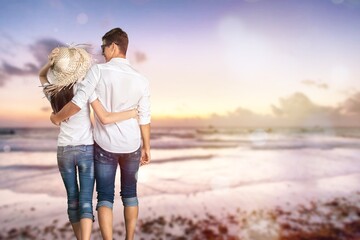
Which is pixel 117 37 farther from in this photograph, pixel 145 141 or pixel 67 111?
pixel 145 141

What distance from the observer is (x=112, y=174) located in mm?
3441

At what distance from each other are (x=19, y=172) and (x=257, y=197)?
7.90m

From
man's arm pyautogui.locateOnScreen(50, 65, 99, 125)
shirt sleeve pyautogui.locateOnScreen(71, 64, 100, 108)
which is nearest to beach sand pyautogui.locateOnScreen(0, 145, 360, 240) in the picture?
man's arm pyautogui.locateOnScreen(50, 65, 99, 125)

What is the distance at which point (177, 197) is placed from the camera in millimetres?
7441

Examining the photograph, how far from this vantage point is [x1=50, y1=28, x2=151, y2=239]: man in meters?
3.25

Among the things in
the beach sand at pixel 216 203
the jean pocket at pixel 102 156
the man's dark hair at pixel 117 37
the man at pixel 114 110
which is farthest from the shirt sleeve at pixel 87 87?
the beach sand at pixel 216 203

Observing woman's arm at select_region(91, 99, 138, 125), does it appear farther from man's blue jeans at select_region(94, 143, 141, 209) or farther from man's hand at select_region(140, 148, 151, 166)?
man's hand at select_region(140, 148, 151, 166)

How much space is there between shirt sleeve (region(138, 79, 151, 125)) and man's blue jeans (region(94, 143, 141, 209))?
0.31 meters

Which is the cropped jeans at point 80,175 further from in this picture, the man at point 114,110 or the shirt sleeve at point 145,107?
the shirt sleeve at point 145,107

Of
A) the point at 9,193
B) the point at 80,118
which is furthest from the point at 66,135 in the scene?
the point at 9,193

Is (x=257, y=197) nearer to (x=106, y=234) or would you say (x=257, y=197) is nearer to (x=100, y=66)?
(x=106, y=234)

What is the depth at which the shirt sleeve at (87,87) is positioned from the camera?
3.07 m

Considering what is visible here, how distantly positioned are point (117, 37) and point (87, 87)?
1.91 ft

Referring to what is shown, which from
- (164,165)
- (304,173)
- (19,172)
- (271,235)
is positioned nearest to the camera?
(271,235)
